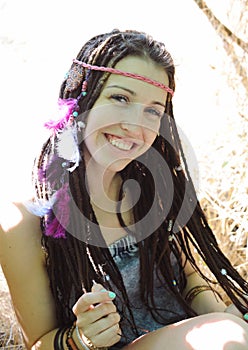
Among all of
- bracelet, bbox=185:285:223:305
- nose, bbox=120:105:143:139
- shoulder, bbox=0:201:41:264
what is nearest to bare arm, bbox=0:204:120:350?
shoulder, bbox=0:201:41:264

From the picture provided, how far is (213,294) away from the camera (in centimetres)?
197

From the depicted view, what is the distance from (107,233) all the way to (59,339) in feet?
1.27

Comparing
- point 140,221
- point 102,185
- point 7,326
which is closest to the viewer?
point 102,185

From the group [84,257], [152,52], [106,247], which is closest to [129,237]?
[106,247]

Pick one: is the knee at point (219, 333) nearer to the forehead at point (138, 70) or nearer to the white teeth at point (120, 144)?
the white teeth at point (120, 144)

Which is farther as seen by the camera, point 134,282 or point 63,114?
point 134,282

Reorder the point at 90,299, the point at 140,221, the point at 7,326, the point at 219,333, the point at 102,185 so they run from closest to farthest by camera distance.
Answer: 1. the point at 90,299
2. the point at 219,333
3. the point at 102,185
4. the point at 140,221
5. the point at 7,326

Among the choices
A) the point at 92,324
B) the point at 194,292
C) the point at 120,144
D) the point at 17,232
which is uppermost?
the point at 120,144

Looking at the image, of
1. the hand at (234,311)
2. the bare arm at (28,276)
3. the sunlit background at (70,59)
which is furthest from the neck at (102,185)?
the sunlit background at (70,59)

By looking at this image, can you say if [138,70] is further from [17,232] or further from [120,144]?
[17,232]

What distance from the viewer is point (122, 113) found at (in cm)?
168

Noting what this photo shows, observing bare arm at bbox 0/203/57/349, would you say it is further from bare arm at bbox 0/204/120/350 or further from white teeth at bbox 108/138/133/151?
white teeth at bbox 108/138/133/151

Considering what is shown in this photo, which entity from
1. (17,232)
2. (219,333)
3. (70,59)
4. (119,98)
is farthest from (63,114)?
(70,59)

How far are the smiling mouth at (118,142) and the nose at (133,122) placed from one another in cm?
3
